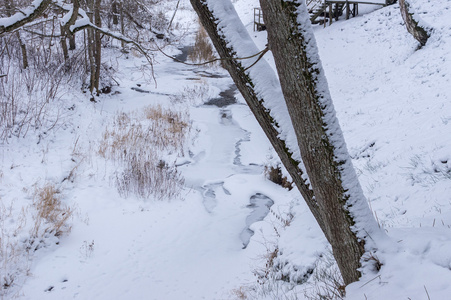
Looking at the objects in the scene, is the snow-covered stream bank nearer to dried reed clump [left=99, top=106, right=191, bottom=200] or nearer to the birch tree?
dried reed clump [left=99, top=106, right=191, bottom=200]

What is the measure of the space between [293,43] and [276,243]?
3.32 m

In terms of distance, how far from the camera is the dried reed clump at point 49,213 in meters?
4.86

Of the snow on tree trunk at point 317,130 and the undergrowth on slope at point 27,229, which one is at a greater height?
the snow on tree trunk at point 317,130

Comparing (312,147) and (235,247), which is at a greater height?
(312,147)

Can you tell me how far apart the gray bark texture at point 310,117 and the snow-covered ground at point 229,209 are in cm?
37

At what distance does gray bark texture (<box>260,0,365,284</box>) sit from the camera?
220cm

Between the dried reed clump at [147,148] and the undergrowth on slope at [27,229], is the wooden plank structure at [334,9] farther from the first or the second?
the undergrowth on slope at [27,229]

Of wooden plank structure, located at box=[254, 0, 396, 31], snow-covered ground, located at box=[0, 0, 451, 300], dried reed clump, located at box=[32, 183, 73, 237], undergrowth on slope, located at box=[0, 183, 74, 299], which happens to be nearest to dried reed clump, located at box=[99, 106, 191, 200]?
snow-covered ground, located at box=[0, 0, 451, 300]

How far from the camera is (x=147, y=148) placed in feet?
25.7

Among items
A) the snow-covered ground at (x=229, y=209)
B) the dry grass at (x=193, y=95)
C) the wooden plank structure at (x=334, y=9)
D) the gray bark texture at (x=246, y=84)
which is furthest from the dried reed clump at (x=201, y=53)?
the gray bark texture at (x=246, y=84)

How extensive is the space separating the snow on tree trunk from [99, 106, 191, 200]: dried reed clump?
429 centimetres

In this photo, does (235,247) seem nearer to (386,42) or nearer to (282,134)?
(282,134)

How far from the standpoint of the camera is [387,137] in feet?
21.6

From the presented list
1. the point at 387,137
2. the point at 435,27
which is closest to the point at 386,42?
the point at 435,27
